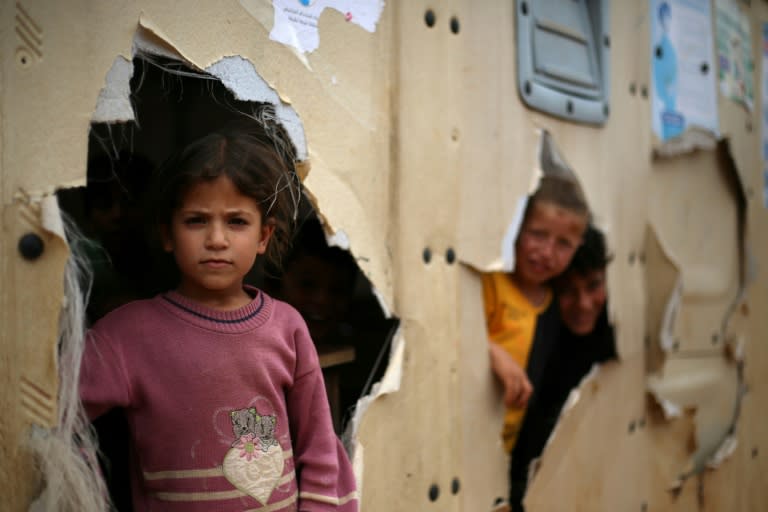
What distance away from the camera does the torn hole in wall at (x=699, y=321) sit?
8.90 ft

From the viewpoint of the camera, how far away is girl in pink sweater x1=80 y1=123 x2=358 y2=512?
1108mm

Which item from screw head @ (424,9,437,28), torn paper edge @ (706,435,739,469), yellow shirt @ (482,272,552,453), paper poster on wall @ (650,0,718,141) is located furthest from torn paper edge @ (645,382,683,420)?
screw head @ (424,9,437,28)

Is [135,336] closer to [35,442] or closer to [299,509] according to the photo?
[35,442]

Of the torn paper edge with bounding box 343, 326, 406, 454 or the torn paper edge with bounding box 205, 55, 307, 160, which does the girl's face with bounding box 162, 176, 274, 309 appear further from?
the torn paper edge with bounding box 343, 326, 406, 454

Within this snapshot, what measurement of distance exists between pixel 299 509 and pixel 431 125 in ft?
2.98

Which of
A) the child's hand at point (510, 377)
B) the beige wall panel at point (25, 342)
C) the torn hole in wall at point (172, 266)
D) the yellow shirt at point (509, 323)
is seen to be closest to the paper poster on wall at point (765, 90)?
the yellow shirt at point (509, 323)

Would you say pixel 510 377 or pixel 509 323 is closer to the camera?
pixel 510 377

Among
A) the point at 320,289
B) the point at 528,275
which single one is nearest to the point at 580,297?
the point at 528,275

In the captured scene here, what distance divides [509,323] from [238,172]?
1.18 metres

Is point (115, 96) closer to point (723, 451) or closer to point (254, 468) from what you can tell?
point (254, 468)

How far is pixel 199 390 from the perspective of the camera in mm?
1129

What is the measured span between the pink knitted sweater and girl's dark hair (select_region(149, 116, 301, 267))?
0.14 m

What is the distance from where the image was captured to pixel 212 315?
118 centimetres

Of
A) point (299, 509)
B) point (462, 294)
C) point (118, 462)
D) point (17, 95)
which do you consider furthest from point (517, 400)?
point (17, 95)
